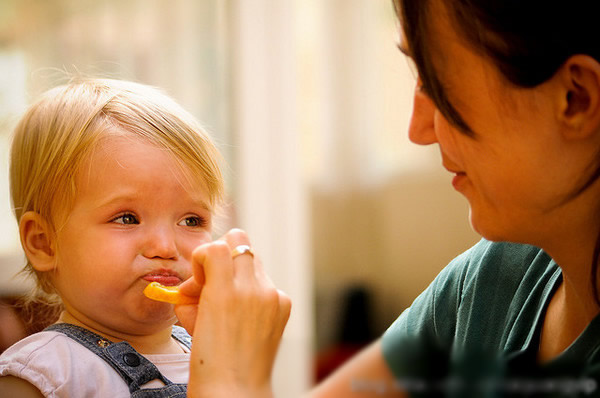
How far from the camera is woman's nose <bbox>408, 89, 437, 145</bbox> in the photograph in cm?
65

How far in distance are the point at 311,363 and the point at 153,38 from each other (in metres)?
1.85

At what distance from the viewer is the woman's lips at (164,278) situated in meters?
0.72

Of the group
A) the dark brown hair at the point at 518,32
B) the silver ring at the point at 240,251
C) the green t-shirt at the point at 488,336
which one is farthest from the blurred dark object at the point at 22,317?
the dark brown hair at the point at 518,32

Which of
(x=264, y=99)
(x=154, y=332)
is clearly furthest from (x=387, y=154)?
(x=154, y=332)

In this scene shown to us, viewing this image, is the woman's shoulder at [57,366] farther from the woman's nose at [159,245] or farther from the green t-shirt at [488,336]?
the green t-shirt at [488,336]

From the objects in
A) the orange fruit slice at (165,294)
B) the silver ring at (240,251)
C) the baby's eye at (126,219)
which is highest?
the baby's eye at (126,219)

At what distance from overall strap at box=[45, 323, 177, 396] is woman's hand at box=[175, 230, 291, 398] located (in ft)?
0.27

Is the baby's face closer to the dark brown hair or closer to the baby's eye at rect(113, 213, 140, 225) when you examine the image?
the baby's eye at rect(113, 213, 140, 225)

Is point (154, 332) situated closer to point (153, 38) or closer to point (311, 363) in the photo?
point (311, 363)

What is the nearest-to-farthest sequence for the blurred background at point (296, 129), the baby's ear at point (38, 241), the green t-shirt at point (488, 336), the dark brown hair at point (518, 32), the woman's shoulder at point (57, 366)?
1. the green t-shirt at point (488, 336)
2. the dark brown hair at point (518, 32)
3. the woman's shoulder at point (57, 366)
4. the baby's ear at point (38, 241)
5. the blurred background at point (296, 129)

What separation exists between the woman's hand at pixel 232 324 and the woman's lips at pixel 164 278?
0.07m

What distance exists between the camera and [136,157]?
0.74 meters

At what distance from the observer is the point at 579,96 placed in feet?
1.90

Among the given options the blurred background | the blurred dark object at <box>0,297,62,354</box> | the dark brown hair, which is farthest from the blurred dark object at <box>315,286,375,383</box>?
the blurred dark object at <box>0,297,62,354</box>
